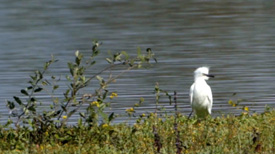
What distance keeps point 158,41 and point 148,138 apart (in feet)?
27.2

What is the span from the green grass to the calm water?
1.89m

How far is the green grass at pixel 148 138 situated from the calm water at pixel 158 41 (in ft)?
6.21

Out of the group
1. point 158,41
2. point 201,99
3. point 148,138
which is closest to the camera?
point 148,138

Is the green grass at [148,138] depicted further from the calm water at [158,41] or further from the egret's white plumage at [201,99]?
the calm water at [158,41]

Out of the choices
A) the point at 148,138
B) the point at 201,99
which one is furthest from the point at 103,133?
the point at 201,99

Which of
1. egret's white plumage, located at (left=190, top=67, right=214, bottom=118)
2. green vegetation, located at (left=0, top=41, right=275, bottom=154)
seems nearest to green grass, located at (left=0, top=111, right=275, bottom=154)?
green vegetation, located at (left=0, top=41, right=275, bottom=154)

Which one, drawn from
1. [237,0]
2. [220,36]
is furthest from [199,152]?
[237,0]

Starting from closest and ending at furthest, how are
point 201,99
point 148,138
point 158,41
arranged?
point 148,138, point 201,99, point 158,41

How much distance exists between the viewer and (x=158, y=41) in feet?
50.9

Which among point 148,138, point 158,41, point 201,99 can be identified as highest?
point 158,41

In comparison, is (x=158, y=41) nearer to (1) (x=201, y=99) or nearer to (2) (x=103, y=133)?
(1) (x=201, y=99)

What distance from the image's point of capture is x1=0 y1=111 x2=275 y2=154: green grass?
22.0ft

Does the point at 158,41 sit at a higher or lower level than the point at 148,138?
higher

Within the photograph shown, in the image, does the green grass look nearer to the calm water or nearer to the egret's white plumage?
the egret's white plumage
